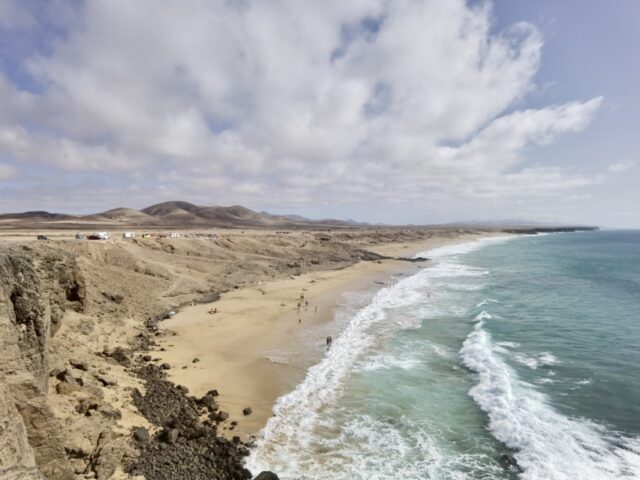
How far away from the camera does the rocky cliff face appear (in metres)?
8.73

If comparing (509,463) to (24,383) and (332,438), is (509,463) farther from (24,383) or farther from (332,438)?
(24,383)

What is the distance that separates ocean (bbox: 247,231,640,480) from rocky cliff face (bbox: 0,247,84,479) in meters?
6.47

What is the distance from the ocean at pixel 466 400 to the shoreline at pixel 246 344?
3.63ft

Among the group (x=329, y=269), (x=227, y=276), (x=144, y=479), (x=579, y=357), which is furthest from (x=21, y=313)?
(x=329, y=269)

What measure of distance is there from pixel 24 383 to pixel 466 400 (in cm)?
1800

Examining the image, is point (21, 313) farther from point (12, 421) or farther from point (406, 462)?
point (406, 462)

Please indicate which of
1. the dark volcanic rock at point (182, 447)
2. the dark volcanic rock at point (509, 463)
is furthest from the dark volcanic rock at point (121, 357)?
the dark volcanic rock at point (509, 463)

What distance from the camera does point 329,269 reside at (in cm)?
6197

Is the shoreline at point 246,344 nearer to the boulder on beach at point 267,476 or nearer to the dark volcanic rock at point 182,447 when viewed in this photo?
the dark volcanic rock at point 182,447

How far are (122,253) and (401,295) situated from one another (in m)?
30.6

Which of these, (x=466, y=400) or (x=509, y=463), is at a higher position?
(x=466, y=400)

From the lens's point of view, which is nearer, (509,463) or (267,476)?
(267,476)

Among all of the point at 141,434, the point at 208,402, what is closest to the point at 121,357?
the point at 208,402

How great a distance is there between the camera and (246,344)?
26219 millimetres
